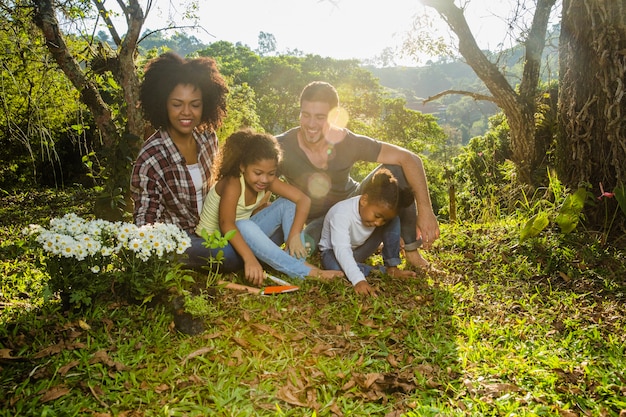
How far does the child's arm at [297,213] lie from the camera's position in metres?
3.44

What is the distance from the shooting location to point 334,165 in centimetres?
377

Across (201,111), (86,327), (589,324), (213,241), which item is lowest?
(589,324)

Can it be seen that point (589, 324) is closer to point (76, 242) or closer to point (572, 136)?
point (572, 136)

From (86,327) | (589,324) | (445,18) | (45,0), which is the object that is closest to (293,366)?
(86,327)

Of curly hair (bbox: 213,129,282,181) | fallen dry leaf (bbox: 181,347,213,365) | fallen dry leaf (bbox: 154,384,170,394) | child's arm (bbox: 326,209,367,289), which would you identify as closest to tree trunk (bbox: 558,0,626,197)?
child's arm (bbox: 326,209,367,289)

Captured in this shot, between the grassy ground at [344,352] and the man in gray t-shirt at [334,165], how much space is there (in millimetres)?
444

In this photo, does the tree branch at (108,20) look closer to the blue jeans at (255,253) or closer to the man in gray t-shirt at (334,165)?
the man in gray t-shirt at (334,165)

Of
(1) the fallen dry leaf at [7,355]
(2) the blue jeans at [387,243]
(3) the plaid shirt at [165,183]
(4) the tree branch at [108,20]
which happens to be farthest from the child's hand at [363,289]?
(4) the tree branch at [108,20]

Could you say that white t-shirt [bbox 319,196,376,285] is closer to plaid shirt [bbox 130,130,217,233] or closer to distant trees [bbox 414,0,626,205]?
plaid shirt [bbox 130,130,217,233]

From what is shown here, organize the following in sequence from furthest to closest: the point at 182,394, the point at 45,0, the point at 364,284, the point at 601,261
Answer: the point at 45,0
the point at 601,261
the point at 364,284
the point at 182,394

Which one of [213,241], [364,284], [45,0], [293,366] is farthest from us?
[45,0]

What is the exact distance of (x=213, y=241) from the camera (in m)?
2.71

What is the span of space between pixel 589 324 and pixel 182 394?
93.6 inches

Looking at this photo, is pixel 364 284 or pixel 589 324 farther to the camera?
pixel 364 284
